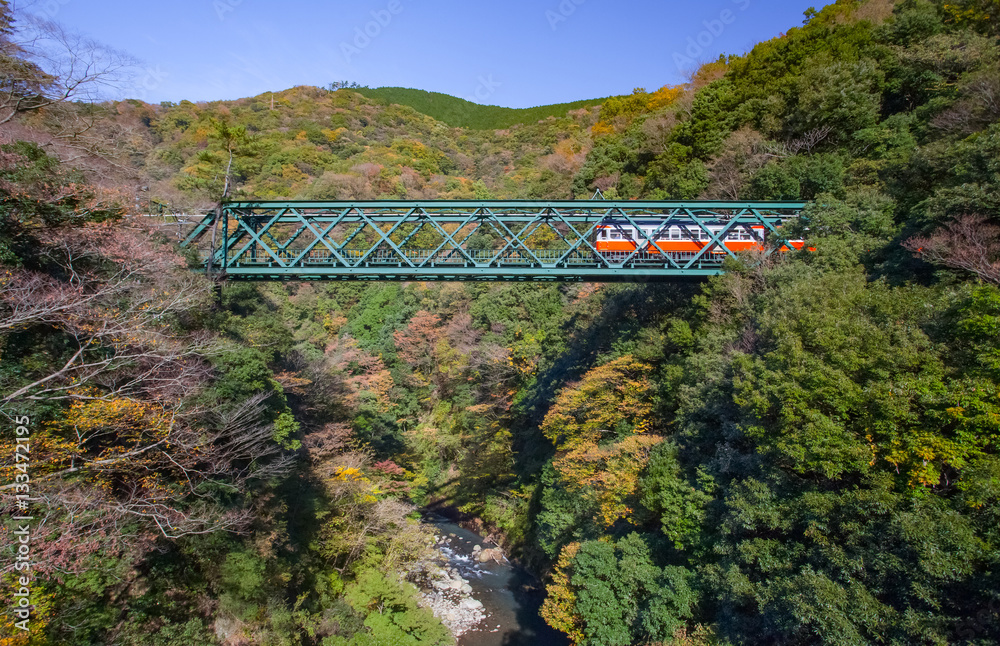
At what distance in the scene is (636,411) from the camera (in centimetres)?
1547

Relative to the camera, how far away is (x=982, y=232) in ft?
31.6

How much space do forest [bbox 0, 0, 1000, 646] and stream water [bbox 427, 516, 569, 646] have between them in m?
1.10

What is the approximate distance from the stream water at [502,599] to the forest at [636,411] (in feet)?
3.60

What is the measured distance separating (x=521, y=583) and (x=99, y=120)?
64.8 ft

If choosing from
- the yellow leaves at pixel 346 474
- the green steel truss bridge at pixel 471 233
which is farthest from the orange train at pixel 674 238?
the yellow leaves at pixel 346 474

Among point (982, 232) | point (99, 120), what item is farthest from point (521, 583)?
point (99, 120)

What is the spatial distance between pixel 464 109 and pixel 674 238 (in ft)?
210

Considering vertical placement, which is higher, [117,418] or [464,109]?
[464,109]

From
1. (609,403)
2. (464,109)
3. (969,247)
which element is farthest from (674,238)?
(464,109)

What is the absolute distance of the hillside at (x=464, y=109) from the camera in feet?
207

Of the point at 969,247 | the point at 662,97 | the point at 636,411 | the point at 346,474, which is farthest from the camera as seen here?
the point at 662,97

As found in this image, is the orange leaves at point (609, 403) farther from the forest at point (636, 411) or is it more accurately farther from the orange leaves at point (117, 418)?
the orange leaves at point (117, 418)

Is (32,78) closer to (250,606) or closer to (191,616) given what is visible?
(191,616)

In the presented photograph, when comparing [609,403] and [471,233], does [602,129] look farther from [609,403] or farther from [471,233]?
[609,403]
